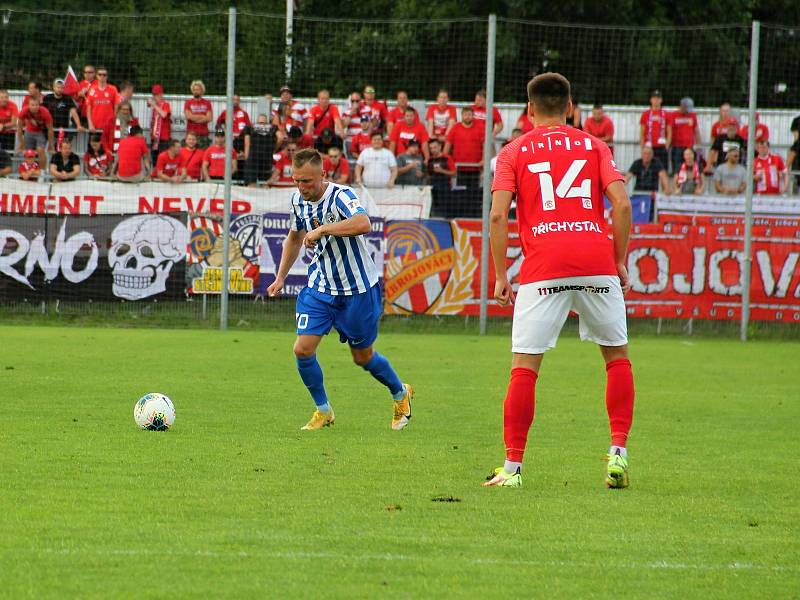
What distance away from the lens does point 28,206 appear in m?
19.1

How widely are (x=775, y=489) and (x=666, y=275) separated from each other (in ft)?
41.0

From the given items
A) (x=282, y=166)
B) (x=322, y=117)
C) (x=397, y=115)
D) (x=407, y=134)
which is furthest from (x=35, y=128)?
(x=407, y=134)

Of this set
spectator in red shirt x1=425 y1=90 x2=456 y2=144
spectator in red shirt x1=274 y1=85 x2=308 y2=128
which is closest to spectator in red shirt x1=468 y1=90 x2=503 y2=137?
spectator in red shirt x1=425 y1=90 x2=456 y2=144

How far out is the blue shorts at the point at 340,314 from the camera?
29.9 ft

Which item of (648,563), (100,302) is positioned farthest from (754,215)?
(648,563)

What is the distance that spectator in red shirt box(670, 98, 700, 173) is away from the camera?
67.1 ft

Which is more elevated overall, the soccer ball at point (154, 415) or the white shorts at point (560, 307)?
the white shorts at point (560, 307)

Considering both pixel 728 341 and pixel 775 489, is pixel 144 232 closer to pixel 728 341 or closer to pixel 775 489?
pixel 728 341

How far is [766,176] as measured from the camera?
20.0 meters

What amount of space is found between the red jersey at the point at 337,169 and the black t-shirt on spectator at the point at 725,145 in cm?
589

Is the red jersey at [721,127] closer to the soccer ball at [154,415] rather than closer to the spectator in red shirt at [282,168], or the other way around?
the spectator in red shirt at [282,168]

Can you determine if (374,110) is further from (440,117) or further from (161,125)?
(161,125)

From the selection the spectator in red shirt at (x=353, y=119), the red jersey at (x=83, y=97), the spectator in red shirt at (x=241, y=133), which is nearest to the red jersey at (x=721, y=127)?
the spectator in red shirt at (x=353, y=119)

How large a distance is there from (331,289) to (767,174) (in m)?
12.8
